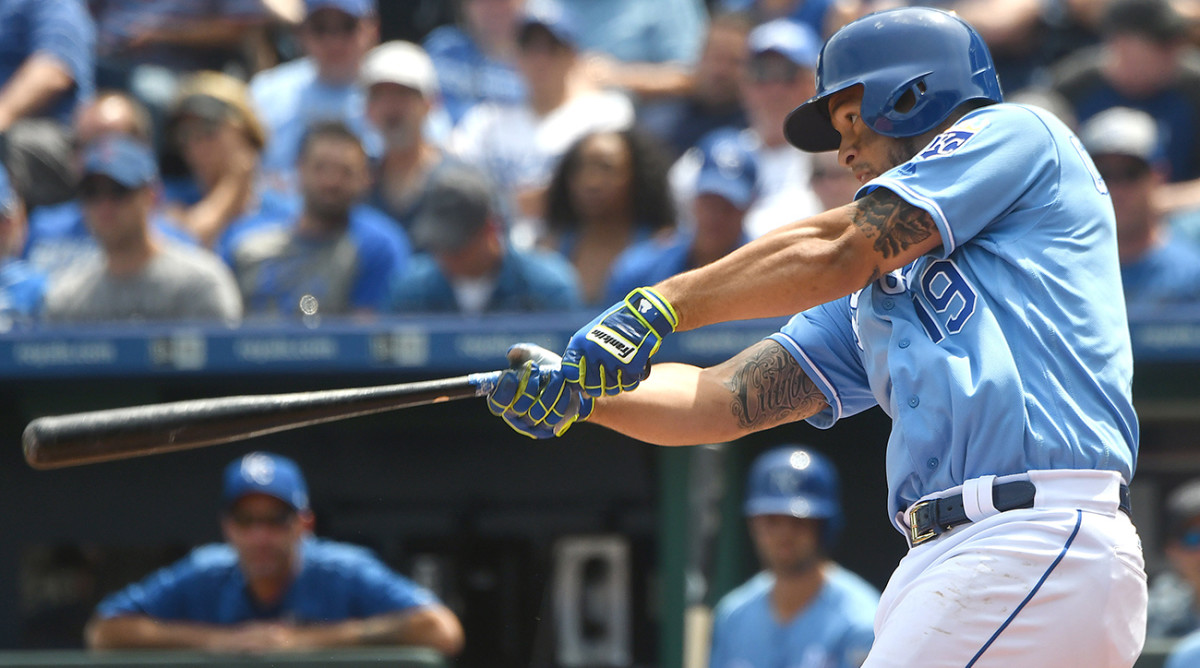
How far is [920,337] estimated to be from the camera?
2.64 m

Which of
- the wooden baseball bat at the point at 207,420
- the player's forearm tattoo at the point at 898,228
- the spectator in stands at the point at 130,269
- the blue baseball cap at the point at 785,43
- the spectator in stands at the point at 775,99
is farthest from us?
the blue baseball cap at the point at 785,43

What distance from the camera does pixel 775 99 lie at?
6438 millimetres

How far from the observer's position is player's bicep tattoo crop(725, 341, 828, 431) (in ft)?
10.2

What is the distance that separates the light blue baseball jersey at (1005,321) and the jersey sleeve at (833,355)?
0.32 m

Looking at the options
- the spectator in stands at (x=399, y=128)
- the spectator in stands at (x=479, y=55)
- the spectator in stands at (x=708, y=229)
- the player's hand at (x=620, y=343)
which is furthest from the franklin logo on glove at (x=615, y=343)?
the spectator in stands at (x=479, y=55)

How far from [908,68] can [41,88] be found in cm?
545

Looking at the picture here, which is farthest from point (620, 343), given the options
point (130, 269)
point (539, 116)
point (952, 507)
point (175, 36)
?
point (175, 36)

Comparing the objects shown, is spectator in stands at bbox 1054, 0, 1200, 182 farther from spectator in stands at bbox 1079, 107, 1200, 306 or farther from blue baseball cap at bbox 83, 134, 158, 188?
blue baseball cap at bbox 83, 134, 158, 188

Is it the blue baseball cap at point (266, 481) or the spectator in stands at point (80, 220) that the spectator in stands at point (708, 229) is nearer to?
the blue baseball cap at point (266, 481)

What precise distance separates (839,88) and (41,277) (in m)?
4.36

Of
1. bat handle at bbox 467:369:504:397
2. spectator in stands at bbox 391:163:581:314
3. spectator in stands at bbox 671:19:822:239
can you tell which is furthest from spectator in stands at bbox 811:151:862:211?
bat handle at bbox 467:369:504:397

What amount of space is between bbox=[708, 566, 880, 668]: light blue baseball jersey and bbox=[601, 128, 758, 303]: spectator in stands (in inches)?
47.4

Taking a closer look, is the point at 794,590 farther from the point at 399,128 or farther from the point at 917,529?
the point at 399,128

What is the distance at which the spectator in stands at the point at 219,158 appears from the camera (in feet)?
22.1
